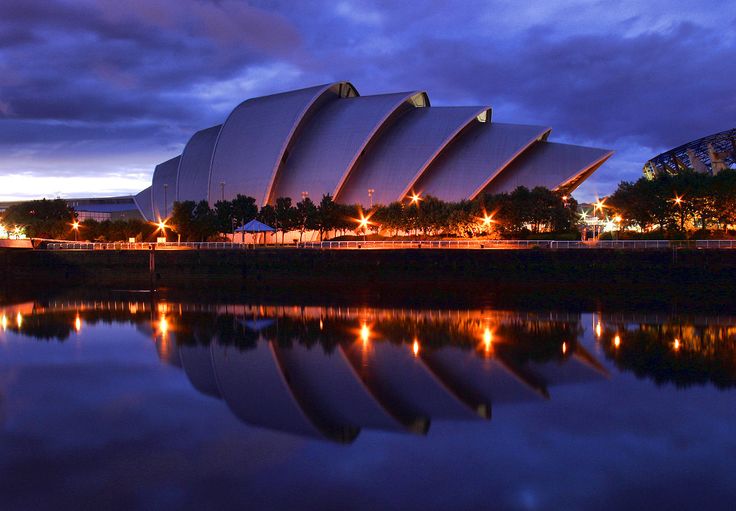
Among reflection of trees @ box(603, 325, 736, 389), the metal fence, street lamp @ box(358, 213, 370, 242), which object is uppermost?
street lamp @ box(358, 213, 370, 242)

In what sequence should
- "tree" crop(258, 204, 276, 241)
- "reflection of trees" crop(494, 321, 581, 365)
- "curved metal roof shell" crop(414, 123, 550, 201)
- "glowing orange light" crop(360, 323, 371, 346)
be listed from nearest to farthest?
"reflection of trees" crop(494, 321, 581, 365) < "glowing orange light" crop(360, 323, 371, 346) < "tree" crop(258, 204, 276, 241) < "curved metal roof shell" crop(414, 123, 550, 201)

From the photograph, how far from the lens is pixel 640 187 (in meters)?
43.4

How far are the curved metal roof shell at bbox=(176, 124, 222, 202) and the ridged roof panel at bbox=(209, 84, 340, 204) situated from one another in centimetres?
258

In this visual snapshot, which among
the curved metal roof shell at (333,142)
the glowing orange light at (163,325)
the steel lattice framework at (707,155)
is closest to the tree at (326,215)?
the curved metal roof shell at (333,142)

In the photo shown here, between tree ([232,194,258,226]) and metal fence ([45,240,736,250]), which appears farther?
tree ([232,194,258,226])

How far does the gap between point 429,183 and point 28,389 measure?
141 ft

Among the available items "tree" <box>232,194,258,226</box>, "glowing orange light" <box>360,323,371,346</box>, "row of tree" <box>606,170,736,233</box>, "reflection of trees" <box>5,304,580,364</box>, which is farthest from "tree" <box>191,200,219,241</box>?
"glowing orange light" <box>360,323,371,346</box>

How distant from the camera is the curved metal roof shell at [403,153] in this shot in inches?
2079

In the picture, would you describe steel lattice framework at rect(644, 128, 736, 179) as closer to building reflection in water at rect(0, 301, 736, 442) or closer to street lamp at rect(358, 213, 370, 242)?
street lamp at rect(358, 213, 370, 242)

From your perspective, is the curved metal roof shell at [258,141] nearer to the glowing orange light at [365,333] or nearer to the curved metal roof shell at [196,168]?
the curved metal roof shell at [196,168]

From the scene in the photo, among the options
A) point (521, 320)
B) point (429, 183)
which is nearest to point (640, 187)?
point (429, 183)

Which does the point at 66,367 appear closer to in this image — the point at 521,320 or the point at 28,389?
the point at 28,389

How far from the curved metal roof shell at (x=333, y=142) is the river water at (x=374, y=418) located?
1381 inches

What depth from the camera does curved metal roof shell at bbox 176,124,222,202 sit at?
62.0 m
